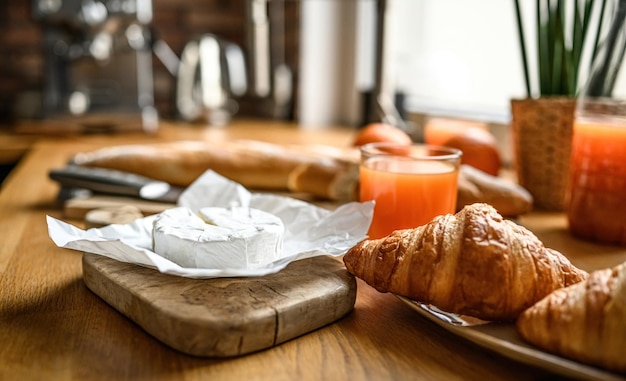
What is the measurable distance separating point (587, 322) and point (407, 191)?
15.1 inches

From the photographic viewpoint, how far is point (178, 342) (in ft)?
1.80

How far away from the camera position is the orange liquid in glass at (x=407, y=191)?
2.74ft

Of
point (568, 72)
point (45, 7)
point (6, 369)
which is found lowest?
point (6, 369)

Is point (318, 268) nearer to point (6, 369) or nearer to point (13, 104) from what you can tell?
point (6, 369)

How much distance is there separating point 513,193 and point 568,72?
26 centimetres

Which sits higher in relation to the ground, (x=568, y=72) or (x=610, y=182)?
(x=568, y=72)

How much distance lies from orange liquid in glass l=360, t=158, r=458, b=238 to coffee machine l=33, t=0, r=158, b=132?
1434 millimetres

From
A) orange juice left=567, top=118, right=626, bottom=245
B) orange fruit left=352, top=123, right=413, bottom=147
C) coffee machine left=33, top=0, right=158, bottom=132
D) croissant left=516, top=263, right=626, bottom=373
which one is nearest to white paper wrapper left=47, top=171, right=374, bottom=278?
croissant left=516, top=263, right=626, bottom=373

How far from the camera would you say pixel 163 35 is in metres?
2.68

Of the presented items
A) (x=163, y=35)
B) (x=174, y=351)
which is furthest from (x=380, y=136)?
(x=163, y=35)


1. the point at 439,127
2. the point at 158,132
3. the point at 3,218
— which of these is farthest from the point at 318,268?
the point at 158,132

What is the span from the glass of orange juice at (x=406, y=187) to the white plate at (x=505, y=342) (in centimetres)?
25

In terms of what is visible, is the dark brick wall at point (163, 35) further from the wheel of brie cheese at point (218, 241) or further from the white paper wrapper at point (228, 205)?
the wheel of brie cheese at point (218, 241)

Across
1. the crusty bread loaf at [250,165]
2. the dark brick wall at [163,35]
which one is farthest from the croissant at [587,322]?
the dark brick wall at [163,35]
